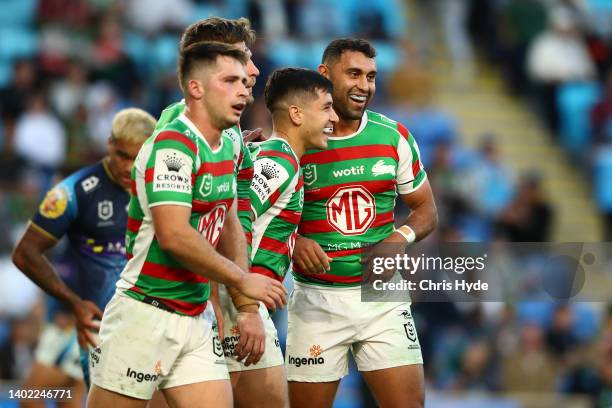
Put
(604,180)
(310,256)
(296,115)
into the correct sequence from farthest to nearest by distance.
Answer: (604,180)
(310,256)
(296,115)

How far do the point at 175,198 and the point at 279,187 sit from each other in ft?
3.87

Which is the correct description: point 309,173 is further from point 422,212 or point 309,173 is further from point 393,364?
point 393,364

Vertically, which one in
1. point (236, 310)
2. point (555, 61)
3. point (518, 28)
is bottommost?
point (236, 310)

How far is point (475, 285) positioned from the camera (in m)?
7.45

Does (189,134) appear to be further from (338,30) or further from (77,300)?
(338,30)

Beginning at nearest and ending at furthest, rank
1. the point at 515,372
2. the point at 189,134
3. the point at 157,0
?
the point at 189,134 < the point at 515,372 < the point at 157,0

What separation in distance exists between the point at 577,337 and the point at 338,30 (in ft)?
19.9

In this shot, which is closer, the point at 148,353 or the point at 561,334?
the point at 148,353

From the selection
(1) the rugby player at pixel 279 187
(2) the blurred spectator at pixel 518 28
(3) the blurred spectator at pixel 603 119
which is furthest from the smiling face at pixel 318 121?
(2) the blurred spectator at pixel 518 28

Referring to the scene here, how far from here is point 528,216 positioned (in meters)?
15.2

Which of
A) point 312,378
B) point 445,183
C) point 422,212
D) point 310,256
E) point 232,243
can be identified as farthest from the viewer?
point 445,183

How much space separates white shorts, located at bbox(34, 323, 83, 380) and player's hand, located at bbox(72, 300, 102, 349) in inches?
33.4

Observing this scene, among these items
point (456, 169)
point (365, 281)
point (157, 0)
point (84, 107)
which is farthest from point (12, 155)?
point (365, 281)

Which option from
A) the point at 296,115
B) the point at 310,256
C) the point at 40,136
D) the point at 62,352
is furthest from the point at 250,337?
the point at 40,136
